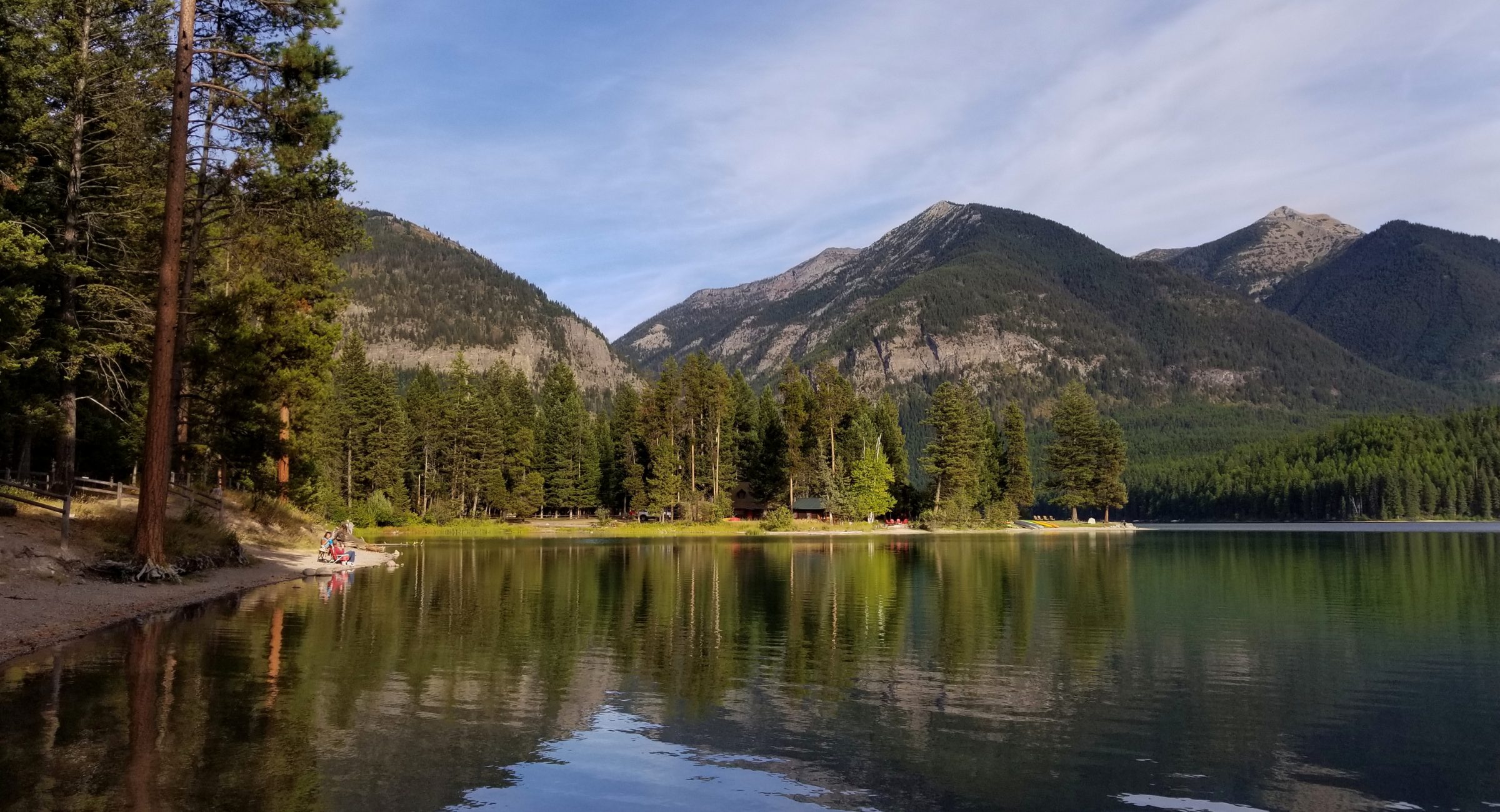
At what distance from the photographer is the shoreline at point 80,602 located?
16.3m

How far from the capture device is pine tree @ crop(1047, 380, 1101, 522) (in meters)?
123

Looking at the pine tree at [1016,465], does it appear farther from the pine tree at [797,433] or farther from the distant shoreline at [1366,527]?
the pine tree at [797,433]

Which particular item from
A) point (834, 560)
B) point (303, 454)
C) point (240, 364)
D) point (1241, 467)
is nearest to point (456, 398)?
point (303, 454)

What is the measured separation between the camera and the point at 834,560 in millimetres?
51938

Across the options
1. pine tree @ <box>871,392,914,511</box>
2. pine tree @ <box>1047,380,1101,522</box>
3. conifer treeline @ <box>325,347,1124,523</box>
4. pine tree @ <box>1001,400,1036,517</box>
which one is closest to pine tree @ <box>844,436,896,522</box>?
conifer treeline @ <box>325,347,1124,523</box>

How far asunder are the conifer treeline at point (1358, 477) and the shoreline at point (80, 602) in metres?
166

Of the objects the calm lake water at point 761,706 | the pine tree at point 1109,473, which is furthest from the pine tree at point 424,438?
the pine tree at point 1109,473

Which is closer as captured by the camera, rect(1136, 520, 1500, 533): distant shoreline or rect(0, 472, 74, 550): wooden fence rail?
rect(0, 472, 74, 550): wooden fence rail

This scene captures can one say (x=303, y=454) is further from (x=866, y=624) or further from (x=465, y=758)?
(x=465, y=758)

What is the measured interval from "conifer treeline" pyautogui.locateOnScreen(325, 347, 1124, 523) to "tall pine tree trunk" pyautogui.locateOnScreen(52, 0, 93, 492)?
57293 mm

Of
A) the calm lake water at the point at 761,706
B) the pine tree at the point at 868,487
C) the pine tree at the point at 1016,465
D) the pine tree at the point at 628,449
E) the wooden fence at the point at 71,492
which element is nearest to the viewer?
the calm lake water at the point at 761,706

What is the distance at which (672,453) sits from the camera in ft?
330

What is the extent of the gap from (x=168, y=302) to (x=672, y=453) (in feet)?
256

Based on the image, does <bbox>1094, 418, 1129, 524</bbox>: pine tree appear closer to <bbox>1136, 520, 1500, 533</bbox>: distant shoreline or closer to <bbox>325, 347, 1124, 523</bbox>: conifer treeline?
<bbox>325, 347, 1124, 523</bbox>: conifer treeline
